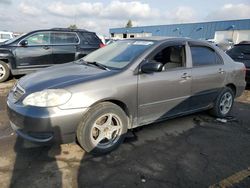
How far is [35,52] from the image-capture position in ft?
26.8

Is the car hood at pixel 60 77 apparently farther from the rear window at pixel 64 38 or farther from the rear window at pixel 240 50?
the rear window at pixel 240 50

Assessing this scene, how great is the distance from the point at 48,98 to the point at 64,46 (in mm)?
6119

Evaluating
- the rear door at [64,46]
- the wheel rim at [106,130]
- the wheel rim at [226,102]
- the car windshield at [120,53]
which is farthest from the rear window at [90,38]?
the wheel rim at [106,130]

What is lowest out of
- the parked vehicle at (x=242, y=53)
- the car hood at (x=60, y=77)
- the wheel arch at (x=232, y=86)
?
the wheel arch at (x=232, y=86)

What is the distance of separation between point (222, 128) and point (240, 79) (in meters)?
1.35

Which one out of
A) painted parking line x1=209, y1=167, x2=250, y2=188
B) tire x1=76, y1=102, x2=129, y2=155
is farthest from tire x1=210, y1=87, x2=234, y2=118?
tire x1=76, y1=102, x2=129, y2=155

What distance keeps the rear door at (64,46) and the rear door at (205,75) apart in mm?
5304

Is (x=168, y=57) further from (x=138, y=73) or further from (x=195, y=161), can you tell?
(x=195, y=161)

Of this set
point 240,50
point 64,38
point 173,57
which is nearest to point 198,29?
point 240,50

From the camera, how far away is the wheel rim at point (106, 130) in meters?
3.38

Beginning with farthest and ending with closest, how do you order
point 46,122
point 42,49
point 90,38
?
point 90,38 < point 42,49 < point 46,122

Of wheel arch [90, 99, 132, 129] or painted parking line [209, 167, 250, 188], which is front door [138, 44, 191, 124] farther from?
painted parking line [209, 167, 250, 188]

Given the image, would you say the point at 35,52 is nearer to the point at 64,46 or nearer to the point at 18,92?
the point at 64,46

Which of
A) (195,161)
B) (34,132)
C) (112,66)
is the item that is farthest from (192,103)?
(34,132)
